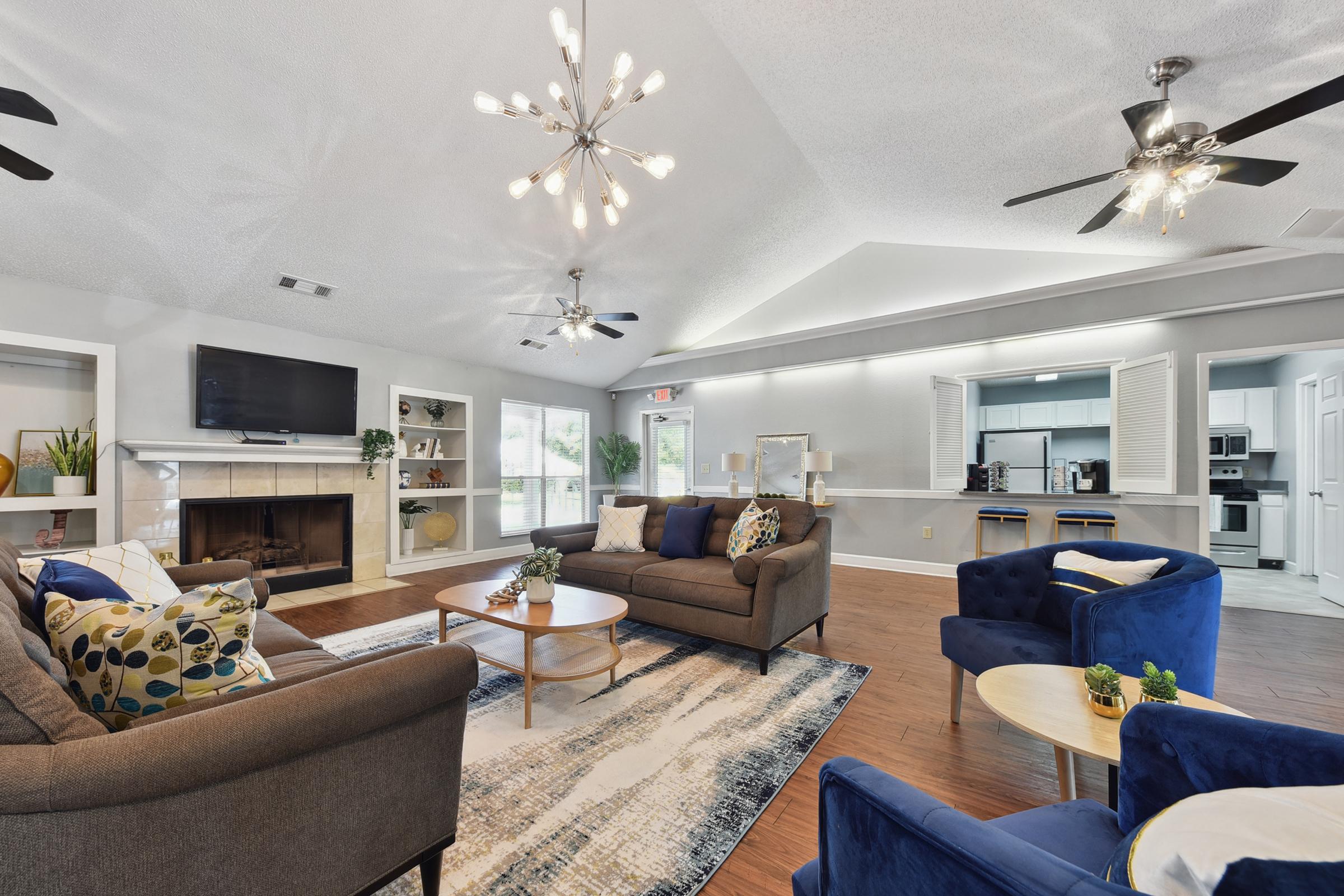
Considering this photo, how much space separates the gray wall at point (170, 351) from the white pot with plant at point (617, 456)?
2471 mm

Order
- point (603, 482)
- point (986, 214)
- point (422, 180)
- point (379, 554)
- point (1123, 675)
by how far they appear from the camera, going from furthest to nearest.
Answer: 1. point (603, 482)
2. point (379, 554)
3. point (986, 214)
4. point (422, 180)
5. point (1123, 675)

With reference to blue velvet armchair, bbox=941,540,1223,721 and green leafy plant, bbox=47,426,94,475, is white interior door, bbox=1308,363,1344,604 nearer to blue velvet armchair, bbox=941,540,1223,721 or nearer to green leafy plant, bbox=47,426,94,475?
blue velvet armchair, bbox=941,540,1223,721

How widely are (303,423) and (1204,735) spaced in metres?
6.09

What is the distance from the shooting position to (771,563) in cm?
286

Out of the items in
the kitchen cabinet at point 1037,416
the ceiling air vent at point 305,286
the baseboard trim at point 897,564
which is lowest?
the baseboard trim at point 897,564

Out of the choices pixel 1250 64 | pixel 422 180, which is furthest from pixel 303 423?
pixel 1250 64

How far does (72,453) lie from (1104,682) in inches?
245

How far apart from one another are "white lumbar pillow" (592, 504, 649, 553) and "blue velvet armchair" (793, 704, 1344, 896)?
3.21 m

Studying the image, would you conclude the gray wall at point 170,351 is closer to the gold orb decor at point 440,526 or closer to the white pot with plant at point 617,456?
the gold orb decor at point 440,526

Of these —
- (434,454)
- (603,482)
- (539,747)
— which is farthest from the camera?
(603,482)

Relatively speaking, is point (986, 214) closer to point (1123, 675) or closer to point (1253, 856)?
point (1123, 675)

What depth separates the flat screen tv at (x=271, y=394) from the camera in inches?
172

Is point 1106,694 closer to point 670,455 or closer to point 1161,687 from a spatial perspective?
point 1161,687

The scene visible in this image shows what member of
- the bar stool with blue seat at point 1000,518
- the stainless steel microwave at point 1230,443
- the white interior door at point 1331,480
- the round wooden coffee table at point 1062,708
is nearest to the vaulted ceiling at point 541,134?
the white interior door at point 1331,480
